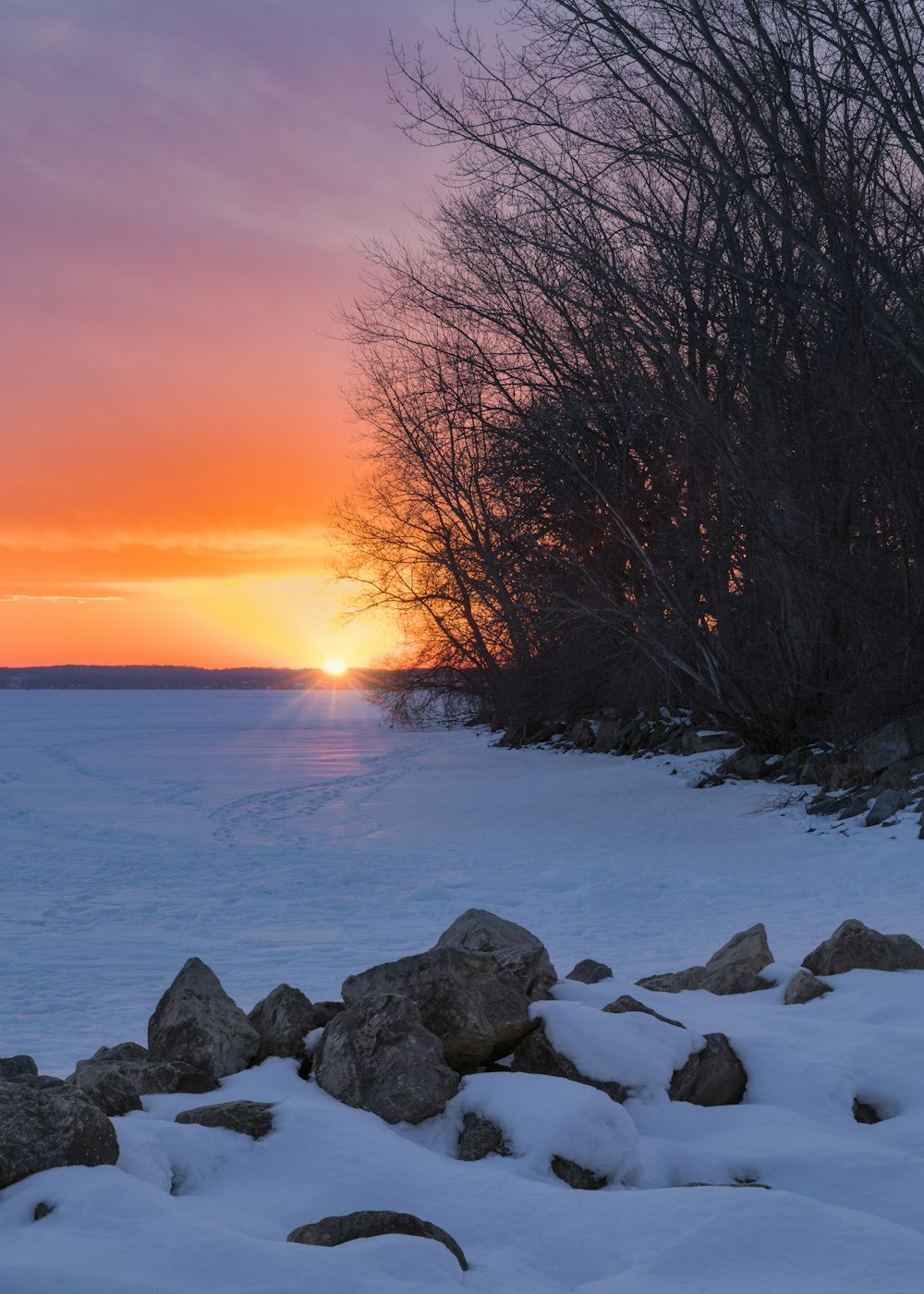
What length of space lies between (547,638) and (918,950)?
63.9 ft

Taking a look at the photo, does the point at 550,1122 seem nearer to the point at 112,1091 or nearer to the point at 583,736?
the point at 112,1091

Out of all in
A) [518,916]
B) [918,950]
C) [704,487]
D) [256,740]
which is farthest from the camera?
[256,740]

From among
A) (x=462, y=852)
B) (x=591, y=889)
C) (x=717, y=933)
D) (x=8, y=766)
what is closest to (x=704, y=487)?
(x=462, y=852)

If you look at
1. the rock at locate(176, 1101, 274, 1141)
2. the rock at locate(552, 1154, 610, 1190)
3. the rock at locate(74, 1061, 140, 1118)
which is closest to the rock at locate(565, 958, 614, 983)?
the rock at locate(552, 1154, 610, 1190)

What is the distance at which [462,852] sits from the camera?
1063 cm

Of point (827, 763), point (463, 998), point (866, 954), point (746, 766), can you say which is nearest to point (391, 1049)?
point (463, 998)

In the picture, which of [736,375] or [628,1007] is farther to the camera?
[736,375]

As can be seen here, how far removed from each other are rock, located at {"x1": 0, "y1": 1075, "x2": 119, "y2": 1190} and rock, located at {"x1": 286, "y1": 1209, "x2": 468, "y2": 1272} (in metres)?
0.55

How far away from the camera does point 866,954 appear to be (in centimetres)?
497

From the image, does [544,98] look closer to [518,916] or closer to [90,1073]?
[518,916]

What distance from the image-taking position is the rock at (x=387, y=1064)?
333cm

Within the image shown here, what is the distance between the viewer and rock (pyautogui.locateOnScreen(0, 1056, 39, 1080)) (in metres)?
3.38

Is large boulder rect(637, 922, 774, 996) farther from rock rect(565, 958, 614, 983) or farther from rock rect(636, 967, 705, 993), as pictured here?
rock rect(565, 958, 614, 983)

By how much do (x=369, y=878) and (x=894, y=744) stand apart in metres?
5.79
